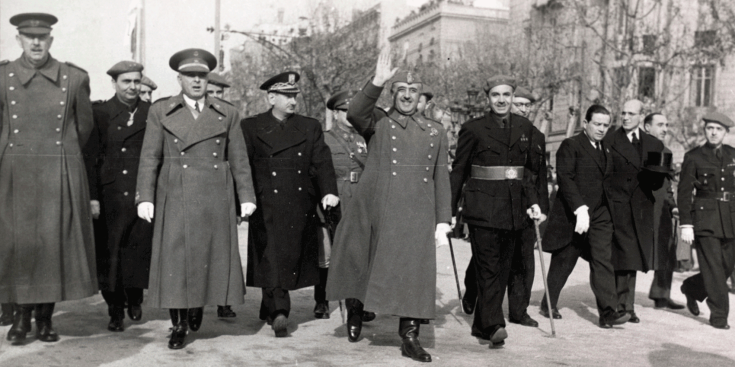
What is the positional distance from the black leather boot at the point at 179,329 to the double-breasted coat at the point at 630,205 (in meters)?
4.49

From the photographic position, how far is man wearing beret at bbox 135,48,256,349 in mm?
6980

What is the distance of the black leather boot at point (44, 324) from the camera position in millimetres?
6918

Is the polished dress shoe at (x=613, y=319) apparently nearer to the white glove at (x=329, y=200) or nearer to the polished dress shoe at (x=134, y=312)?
the white glove at (x=329, y=200)

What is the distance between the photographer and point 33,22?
6883 mm

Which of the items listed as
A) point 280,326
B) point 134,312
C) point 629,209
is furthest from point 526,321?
point 134,312

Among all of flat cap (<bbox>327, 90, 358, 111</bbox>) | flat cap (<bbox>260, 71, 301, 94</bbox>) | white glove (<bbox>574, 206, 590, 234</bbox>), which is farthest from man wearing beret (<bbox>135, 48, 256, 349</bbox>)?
white glove (<bbox>574, 206, 590, 234</bbox>)

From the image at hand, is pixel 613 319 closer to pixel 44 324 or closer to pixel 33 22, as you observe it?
pixel 44 324

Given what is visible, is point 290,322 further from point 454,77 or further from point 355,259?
point 454,77

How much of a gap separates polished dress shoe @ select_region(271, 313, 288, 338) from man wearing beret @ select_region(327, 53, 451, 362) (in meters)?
0.48

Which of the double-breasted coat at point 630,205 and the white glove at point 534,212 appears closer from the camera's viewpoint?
the white glove at point 534,212

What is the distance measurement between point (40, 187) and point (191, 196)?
1115 millimetres

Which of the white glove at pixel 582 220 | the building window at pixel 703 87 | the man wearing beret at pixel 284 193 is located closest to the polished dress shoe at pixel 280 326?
the man wearing beret at pixel 284 193

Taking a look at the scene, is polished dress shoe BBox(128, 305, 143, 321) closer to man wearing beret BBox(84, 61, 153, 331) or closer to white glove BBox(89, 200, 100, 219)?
man wearing beret BBox(84, 61, 153, 331)

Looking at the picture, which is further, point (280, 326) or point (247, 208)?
point (280, 326)
